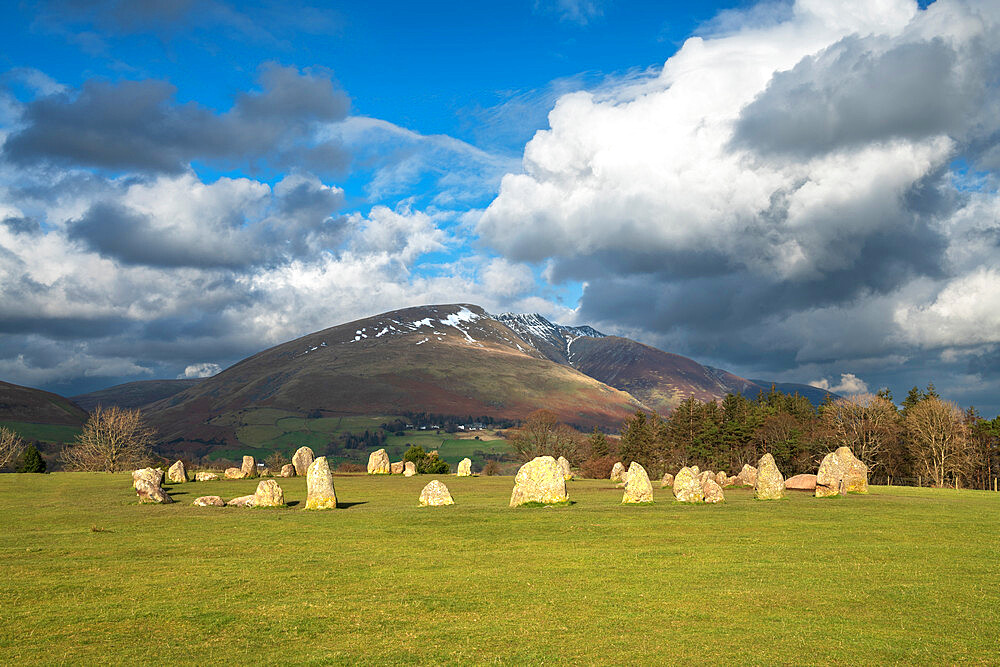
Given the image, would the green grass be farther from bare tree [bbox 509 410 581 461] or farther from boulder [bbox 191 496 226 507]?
boulder [bbox 191 496 226 507]

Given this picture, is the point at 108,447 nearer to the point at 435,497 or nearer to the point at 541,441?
the point at 435,497

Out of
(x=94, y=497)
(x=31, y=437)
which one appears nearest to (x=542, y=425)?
(x=94, y=497)

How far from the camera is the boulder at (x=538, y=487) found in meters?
33.2

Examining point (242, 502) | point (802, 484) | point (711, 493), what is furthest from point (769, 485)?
point (242, 502)

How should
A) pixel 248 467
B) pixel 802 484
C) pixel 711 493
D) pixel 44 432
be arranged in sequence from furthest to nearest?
pixel 44 432 < pixel 248 467 < pixel 802 484 < pixel 711 493

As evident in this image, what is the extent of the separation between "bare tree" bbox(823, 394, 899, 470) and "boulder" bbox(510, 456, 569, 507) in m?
55.3

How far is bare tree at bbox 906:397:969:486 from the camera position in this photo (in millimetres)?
69625

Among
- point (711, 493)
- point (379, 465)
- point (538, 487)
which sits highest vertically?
point (538, 487)

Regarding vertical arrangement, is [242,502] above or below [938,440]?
below

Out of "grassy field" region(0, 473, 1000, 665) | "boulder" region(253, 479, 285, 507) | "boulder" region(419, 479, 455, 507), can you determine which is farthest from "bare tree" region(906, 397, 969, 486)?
"boulder" region(253, 479, 285, 507)

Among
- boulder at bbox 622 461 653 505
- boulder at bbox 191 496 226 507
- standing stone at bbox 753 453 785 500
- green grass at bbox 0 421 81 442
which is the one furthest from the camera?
green grass at bbox 0 421 81 442

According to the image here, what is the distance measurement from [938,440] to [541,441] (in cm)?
5125

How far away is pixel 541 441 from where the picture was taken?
3895 inches

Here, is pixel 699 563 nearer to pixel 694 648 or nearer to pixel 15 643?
pixel 694 648
